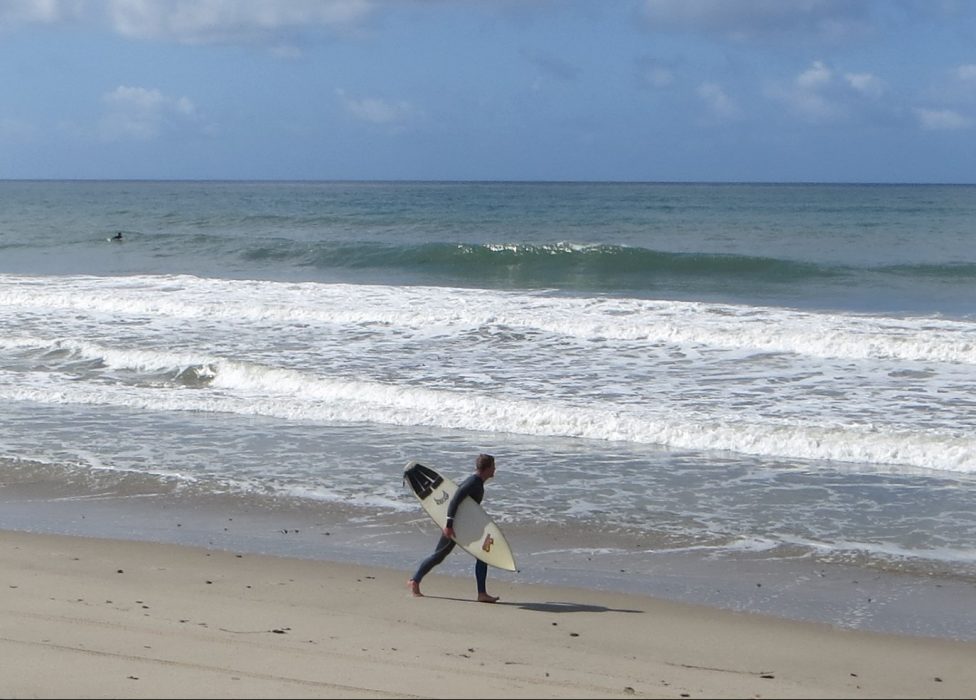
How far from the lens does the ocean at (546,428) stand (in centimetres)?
845

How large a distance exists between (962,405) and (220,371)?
9.78 metres

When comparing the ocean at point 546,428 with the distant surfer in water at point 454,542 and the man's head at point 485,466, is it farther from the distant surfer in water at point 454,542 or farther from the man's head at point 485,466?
the man's head at point 485,466

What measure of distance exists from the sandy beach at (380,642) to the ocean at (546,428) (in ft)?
1.74

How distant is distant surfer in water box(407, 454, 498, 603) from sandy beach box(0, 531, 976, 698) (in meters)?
0.10

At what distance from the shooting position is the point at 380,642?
622 cm

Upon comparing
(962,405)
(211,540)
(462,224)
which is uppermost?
(462,224)

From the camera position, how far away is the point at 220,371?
1576 cm

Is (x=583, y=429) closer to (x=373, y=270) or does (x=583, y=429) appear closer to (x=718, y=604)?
(x=718, y=604)

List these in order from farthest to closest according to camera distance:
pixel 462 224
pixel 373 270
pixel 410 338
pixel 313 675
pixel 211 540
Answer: pixel 462 224 < pixel 373 270 < pixel 410 338 < pixel 211 540 < pixel 313 675

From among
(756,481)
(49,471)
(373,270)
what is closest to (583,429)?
(756,481)

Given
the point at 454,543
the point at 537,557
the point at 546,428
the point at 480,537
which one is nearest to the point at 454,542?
the point at 454,543

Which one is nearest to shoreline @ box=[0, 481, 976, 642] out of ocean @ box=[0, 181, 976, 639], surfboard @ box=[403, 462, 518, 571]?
ocean @ box=[0, 181, 976, 639]

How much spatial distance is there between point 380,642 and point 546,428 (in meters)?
6.64

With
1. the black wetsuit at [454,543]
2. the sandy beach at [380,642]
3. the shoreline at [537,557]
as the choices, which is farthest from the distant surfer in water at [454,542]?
the shoreline at [537,557]
